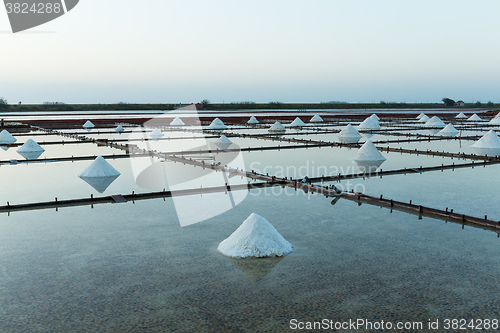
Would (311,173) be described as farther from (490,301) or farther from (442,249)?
(490,301)

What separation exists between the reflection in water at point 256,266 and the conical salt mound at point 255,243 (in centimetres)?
9

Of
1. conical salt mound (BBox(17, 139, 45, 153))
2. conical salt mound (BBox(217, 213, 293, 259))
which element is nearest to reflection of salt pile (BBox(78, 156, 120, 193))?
conical salt mound (BBox(217, 213, 293, 259))

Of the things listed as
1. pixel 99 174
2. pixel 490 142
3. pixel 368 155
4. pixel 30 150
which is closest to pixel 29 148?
pixel 30 150

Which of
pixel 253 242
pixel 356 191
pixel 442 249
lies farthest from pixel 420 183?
pixel 253 242

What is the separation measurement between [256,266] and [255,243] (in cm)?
42

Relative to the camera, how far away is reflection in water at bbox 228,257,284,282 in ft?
16.0

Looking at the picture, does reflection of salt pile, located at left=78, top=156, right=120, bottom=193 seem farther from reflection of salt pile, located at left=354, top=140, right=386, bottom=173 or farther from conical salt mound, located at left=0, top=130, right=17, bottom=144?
conical salt mound, located at left=0, top=130, right=17, bottom=144

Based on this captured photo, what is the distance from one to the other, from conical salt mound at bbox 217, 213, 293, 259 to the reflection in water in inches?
3.4

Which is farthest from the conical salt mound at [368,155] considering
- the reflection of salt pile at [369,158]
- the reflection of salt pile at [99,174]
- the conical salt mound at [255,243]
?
the conical salt mound at [255,243]

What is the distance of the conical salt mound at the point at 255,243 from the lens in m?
5.45

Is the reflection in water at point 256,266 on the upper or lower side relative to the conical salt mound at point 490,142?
upper

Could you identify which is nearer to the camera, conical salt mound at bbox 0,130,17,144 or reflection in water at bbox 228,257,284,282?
reflection in water at bbox 228,257,284,282

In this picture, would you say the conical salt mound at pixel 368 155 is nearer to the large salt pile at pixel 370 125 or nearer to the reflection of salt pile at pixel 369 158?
the reflection of salt pile at pixel 369 158

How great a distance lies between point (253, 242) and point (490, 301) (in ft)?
8.81
